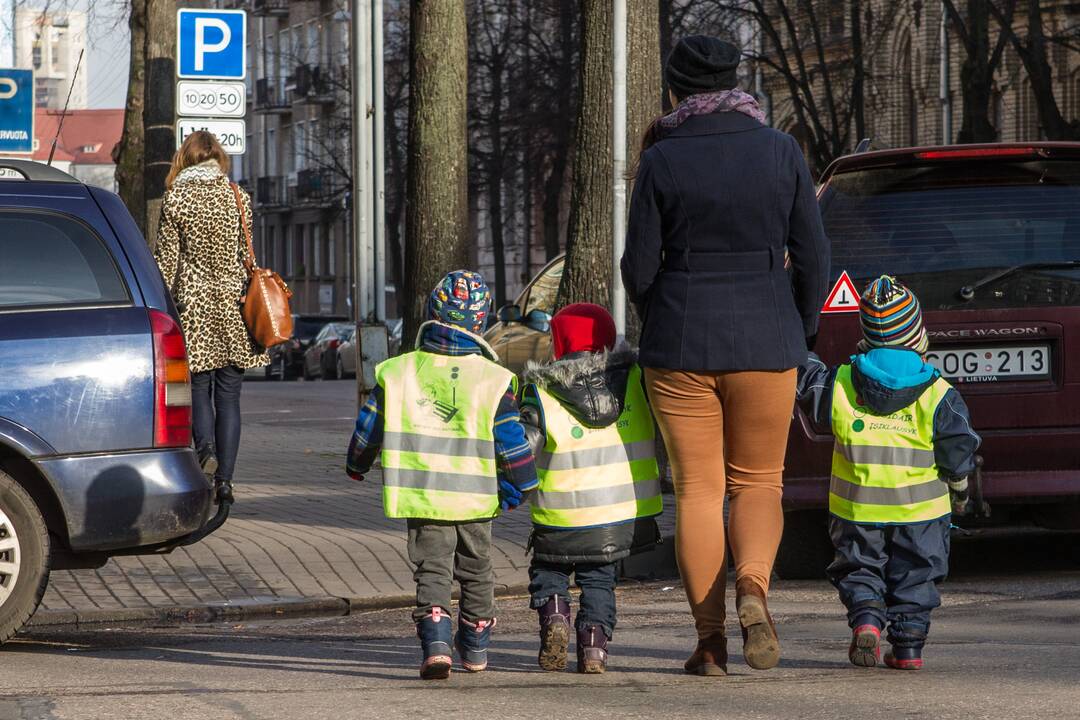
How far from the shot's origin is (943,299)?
7719 mm

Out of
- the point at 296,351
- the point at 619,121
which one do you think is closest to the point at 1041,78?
the point at 619,121

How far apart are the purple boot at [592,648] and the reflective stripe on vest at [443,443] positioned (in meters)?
0.46

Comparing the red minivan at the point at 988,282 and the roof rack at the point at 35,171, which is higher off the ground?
the roof rack at the point at 35,171

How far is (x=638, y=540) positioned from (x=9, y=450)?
223 cm

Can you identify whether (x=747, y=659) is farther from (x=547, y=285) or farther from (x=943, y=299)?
(x=547, y=285)

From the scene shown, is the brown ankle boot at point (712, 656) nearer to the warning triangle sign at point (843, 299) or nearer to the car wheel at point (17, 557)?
the warning triangle sign at point (843, 299)

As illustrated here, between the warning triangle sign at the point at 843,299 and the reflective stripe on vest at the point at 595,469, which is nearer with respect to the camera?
the reflective stripe on vest at the point at 595,469

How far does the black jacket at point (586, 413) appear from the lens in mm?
6027

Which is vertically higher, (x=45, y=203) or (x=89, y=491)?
(x=45, y=203)

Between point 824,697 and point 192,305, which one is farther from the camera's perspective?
point 192,305

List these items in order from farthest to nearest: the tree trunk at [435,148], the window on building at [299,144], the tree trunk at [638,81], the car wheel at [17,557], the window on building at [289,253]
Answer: the window on building at [289,253] < the window on building at [299,144] < the tree trunk at [435,148] < the tree trunk at [638,81] < the car wheel at [17,557]

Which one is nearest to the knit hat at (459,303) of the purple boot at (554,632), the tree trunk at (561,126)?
the purple boot at (554,632)

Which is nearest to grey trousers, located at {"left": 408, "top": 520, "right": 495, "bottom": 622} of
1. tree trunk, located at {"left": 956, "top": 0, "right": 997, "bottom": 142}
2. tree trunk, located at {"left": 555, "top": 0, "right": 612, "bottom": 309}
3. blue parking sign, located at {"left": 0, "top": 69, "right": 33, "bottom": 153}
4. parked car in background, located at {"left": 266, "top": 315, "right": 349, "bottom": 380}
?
tree trunk, located at {"left": 555, "top": 0, "right": 612, "bottom": 309}

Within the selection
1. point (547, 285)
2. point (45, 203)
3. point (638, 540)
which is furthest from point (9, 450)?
point (547, 285)
